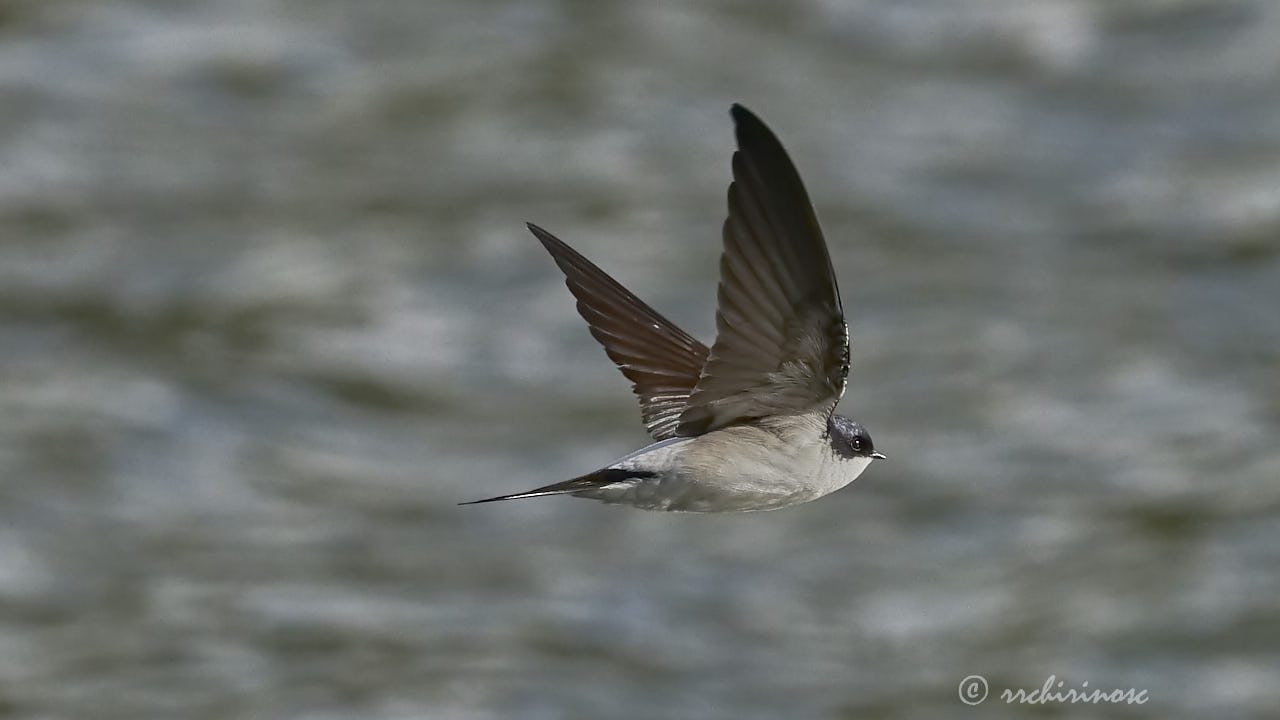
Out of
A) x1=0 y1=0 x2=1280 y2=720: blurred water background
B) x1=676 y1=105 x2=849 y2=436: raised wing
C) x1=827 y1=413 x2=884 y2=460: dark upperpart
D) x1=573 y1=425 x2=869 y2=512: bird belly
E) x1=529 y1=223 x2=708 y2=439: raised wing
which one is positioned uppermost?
x1=0 y1=0 x2=1280 y2=720: blurred water background

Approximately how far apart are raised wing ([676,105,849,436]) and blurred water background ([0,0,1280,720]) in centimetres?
1738

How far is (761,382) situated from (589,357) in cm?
2039

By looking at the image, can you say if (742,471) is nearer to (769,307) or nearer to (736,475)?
(736,475)

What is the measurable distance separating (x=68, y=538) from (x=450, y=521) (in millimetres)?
4491

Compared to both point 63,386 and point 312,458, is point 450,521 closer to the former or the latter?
point 312,458

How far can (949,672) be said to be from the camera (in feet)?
68.4

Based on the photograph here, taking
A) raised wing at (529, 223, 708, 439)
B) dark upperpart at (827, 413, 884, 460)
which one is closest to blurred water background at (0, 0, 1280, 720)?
A: raised wing at (529, 223, 708, 439)

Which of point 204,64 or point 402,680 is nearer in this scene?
point 402,680

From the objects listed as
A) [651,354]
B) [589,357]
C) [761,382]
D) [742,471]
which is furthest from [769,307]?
[589,357]

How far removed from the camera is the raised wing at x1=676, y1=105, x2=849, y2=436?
9.45 ft

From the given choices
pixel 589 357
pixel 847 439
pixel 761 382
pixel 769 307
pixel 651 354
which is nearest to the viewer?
pixel 769 307

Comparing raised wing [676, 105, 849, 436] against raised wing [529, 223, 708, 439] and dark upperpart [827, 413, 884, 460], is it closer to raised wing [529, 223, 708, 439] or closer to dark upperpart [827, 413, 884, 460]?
dark upperpart [827, 413, 884, 460]

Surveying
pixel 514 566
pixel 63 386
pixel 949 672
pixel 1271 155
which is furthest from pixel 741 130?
pixel 1271 155

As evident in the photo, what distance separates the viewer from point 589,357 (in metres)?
23.6
